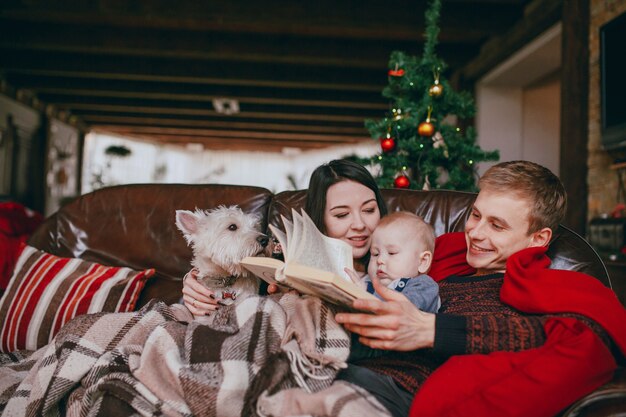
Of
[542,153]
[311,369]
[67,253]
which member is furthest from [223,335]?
[542,153]

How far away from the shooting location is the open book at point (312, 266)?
118 cm

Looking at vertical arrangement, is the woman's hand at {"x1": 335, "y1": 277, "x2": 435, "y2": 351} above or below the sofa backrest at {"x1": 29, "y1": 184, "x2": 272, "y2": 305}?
below

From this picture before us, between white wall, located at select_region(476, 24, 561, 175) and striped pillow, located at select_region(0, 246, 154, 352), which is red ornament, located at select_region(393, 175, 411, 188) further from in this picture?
white wall, located at select_region(476, 24, 561, 175)

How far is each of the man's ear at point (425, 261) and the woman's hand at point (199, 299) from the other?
2.47 ft

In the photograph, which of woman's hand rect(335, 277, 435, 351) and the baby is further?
the baby

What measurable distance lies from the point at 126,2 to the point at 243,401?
4648 mm

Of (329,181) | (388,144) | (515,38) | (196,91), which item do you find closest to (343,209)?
(329,181)

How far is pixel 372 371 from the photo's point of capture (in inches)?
55.2

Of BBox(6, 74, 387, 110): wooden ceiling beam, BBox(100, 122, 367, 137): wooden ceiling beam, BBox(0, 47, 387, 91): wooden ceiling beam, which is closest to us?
BBox(0, 47, 387, 91): wooden ceiling beam

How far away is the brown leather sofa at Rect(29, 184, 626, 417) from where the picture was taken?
2.23 metres

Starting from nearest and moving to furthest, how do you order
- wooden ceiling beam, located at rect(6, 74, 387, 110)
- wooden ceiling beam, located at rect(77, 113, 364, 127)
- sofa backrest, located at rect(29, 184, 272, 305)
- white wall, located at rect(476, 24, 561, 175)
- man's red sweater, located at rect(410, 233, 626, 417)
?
1. man's red sweater, located at rect(410, 233, 626, 417)
2. sofa backrest, located at rect(29, 184, 272, 305)
3. white wall, located at rect(476, 24, 561, 175)
4. wooden ceiling beam, located at rect(6, 74, 387, 110)
5. wooden ceiling beam, located at rect(77, 113, 364, 127)

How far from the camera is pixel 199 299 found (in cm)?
184

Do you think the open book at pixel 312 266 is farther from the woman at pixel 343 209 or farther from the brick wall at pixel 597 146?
the brick wall at pixel 597 146

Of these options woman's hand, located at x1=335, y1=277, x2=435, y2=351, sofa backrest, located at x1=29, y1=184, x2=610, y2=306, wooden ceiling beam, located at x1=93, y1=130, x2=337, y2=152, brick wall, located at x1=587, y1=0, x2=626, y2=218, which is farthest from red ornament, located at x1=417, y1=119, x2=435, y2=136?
wooden ceiling beam, located at x1=93, y1=130, x2=337, y2=152
